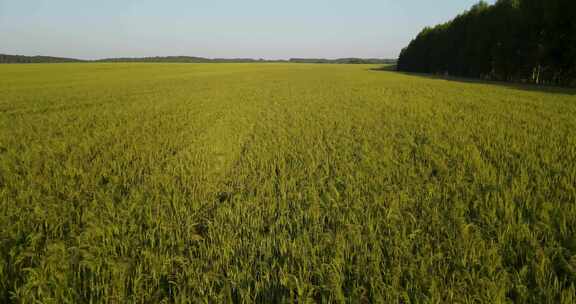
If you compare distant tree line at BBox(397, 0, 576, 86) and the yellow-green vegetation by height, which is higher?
distant tree line at BBox(397, 0, 576, 86)

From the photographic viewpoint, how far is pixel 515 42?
30047 millimetres

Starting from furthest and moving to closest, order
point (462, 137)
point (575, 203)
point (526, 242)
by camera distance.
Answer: point (462, 137) → point (575, 203) → point (526, 242)

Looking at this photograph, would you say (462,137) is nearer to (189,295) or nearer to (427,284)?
(427,284)

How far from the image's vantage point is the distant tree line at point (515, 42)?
989 inches

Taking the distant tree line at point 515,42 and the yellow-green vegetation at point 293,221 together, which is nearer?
the yellow-green vegetation at point 293,221

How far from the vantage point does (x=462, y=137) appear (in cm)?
612

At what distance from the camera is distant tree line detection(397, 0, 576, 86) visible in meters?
25.1

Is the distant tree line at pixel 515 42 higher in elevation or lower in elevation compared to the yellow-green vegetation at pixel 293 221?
higher

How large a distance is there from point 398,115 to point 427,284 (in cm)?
796

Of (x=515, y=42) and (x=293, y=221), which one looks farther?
(x=515, y=42)

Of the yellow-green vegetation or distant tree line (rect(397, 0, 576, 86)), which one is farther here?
distant tree line (rect(397, 0, 576, 86))

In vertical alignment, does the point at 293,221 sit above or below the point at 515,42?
below

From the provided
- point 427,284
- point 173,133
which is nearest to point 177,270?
point 427,284

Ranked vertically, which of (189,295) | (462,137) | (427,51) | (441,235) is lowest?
(189,295)
